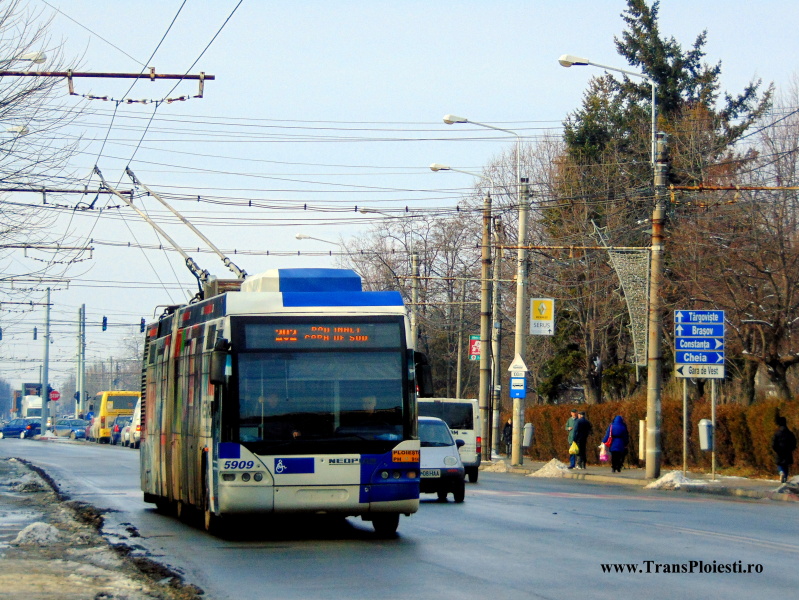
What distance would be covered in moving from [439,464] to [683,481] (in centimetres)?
715

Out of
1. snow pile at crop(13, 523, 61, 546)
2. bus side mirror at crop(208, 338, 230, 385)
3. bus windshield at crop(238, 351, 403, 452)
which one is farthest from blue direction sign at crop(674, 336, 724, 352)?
snow pile at crop(13, 523, 61, 546)

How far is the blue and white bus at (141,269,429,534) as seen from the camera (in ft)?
44.8

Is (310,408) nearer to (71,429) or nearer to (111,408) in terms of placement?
(111,408)

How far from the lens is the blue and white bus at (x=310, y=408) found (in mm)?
13656

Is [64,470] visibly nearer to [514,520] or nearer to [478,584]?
[514,520]

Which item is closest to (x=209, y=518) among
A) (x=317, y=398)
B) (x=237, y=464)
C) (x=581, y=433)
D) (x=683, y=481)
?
(x=237, y=464)

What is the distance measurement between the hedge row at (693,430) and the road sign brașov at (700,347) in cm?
239

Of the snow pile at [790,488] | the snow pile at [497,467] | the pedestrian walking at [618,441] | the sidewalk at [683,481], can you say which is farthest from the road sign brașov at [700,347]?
the snow pile at [497,467]

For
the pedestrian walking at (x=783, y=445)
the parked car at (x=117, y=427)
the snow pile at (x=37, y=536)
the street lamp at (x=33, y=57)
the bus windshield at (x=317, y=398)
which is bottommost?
the parked car at (x=117, y=427)

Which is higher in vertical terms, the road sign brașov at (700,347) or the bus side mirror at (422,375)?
the road sign brașov at (700,347)

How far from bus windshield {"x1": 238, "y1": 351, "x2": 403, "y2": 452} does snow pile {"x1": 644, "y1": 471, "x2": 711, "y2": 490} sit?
13.4m

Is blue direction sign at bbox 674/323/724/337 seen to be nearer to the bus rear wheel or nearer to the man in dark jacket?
the man in dark jacket

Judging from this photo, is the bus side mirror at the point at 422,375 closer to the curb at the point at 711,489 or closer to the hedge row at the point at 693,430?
the curb at the point at 711,489

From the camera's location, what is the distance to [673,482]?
2608 cm
